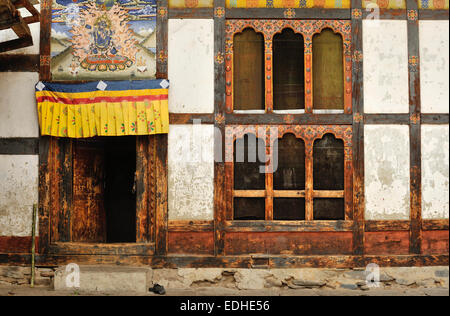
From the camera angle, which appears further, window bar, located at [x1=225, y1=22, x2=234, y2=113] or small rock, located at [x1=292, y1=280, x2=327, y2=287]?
window bar, located at [x1=225, y1=22, x2=234, y2=113]

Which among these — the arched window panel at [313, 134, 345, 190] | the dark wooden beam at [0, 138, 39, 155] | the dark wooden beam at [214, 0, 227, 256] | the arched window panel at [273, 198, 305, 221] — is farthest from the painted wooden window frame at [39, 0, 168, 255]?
the arched window panel at [313, 134, 345, 190]

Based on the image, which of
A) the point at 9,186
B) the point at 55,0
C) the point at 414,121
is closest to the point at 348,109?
the point at 414,121

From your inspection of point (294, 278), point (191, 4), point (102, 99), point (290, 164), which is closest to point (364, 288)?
point (294, 278)

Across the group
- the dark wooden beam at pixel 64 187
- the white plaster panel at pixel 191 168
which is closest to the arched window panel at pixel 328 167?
the white plaster panel at pixel 191 168

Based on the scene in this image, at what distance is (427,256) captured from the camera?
20.4 feet

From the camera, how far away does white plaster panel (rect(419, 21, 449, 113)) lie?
6305 millimetres

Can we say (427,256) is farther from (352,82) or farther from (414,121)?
A: (352,82)

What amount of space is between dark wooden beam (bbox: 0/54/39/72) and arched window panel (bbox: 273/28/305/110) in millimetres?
3807

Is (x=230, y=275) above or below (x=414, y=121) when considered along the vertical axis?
below

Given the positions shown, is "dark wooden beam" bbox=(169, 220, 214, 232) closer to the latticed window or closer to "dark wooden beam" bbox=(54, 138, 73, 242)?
the latticed window

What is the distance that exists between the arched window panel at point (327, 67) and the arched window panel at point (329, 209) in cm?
153

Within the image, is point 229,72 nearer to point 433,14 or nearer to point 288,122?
point 288,122

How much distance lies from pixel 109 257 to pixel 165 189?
4.50ft

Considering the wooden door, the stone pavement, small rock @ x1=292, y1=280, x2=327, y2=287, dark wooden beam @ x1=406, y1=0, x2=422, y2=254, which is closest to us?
the stone pavement
